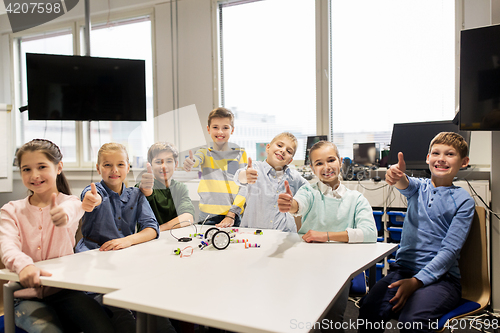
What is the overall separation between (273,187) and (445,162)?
105 centimetres

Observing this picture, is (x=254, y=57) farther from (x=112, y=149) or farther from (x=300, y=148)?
(x=112, y=149)

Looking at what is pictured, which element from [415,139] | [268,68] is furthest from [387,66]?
[268,68]

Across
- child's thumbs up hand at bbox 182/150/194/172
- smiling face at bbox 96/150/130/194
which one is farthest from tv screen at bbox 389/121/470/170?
smiling face at bbox 96/150/130/194

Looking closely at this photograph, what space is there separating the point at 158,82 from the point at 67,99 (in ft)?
3.91

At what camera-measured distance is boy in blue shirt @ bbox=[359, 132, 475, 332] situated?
151 centimetres

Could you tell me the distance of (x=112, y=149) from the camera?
1.81 meters

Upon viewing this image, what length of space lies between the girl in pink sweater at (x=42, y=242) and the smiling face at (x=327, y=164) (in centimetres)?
121

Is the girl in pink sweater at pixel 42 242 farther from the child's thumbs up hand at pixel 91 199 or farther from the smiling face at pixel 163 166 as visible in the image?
the smiling face at pixel 163 166

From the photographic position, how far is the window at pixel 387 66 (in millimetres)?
3385

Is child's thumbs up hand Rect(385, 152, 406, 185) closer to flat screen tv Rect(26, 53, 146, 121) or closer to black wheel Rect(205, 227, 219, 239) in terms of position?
black wheel Rect(205, 227, 219, 239)

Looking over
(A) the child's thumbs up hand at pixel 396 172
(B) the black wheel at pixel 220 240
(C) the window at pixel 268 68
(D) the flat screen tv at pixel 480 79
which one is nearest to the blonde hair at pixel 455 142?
(A) the child's thumbs up hand at pixel 396 172

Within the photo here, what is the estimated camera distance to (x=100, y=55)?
4.87 m

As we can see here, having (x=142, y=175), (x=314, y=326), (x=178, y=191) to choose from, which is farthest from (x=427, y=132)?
(x=314, y=326)

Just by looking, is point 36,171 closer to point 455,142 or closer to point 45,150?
point 45,150
